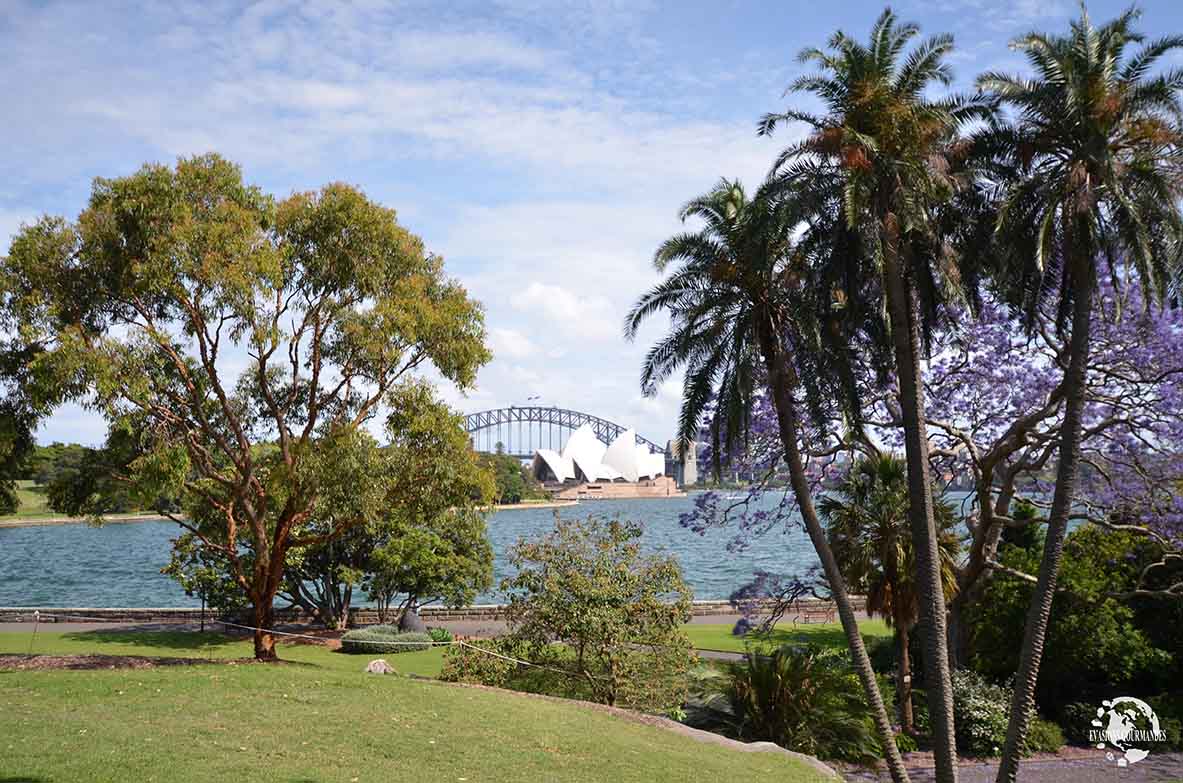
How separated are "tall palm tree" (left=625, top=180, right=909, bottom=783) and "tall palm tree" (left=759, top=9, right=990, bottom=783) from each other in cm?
95

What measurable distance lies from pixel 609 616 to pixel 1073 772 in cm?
910

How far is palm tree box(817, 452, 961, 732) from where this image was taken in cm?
1903

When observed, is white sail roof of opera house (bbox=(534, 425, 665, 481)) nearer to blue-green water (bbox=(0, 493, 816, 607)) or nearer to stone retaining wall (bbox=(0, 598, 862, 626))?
blue-green water (bbox=(0, 493, 816, 607))

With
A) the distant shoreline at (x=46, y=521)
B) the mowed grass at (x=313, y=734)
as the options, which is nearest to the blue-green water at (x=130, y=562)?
the distant shoreline at (x=46, y=521)

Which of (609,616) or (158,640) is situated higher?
(609,616)

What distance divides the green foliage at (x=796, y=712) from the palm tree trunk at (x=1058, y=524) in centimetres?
469

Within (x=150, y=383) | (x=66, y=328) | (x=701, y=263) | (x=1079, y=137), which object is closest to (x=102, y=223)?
(x=66, y=328)

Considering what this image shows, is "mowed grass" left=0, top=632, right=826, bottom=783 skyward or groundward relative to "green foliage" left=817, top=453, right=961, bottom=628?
groundward

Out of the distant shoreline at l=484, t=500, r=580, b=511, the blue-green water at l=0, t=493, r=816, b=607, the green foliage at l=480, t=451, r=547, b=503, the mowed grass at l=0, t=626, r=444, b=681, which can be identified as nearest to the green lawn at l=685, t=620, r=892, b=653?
the blue-green water at l=0, t=493, r=816, b=607

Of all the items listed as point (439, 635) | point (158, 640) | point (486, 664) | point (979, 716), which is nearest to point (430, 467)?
point (486, 664)

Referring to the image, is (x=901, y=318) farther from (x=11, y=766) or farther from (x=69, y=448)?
(x=69, y=448)

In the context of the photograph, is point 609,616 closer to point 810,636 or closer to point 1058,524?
point 1058,524

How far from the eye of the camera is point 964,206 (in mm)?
15547

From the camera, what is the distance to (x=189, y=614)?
106 ft
